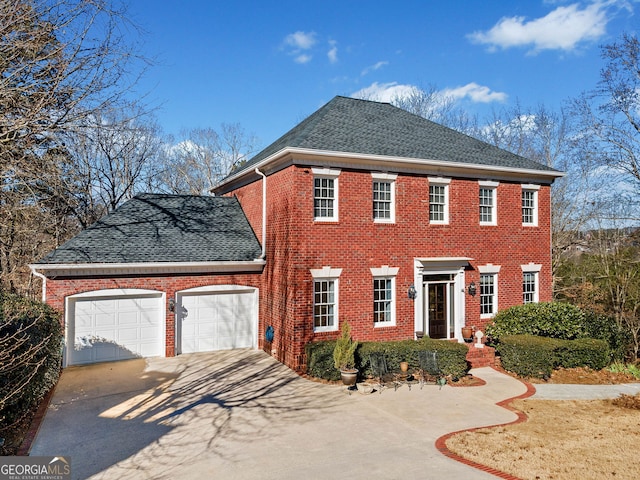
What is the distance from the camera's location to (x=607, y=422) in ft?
33.4

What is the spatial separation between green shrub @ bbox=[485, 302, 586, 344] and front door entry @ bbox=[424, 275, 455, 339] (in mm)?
1730

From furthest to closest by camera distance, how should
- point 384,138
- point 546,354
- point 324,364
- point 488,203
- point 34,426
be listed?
point 488,203, point 384,138, point 546,354, point 324,364, point 34,426

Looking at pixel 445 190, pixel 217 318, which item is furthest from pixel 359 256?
pixel 217 318

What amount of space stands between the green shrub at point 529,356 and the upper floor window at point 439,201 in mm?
4883

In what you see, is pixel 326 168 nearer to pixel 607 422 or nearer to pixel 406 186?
pixel 406 186

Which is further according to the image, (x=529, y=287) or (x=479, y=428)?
(x=529, y=287)

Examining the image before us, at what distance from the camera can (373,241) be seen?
1533cm

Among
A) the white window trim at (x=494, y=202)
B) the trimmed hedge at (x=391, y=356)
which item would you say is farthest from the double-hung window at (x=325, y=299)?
the white window trim at (x=494, y=202)

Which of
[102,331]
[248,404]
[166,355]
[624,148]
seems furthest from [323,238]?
[624,148]

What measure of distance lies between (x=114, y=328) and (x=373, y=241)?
915cm

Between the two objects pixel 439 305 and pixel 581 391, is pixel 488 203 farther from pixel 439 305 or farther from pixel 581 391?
pixel 581 391

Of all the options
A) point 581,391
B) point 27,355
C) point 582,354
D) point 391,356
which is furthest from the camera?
point 582,354

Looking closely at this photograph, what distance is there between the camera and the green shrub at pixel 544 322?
607 inches

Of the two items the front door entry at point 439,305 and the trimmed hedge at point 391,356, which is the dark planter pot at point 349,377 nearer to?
the trimmed hedge at point 391,356
